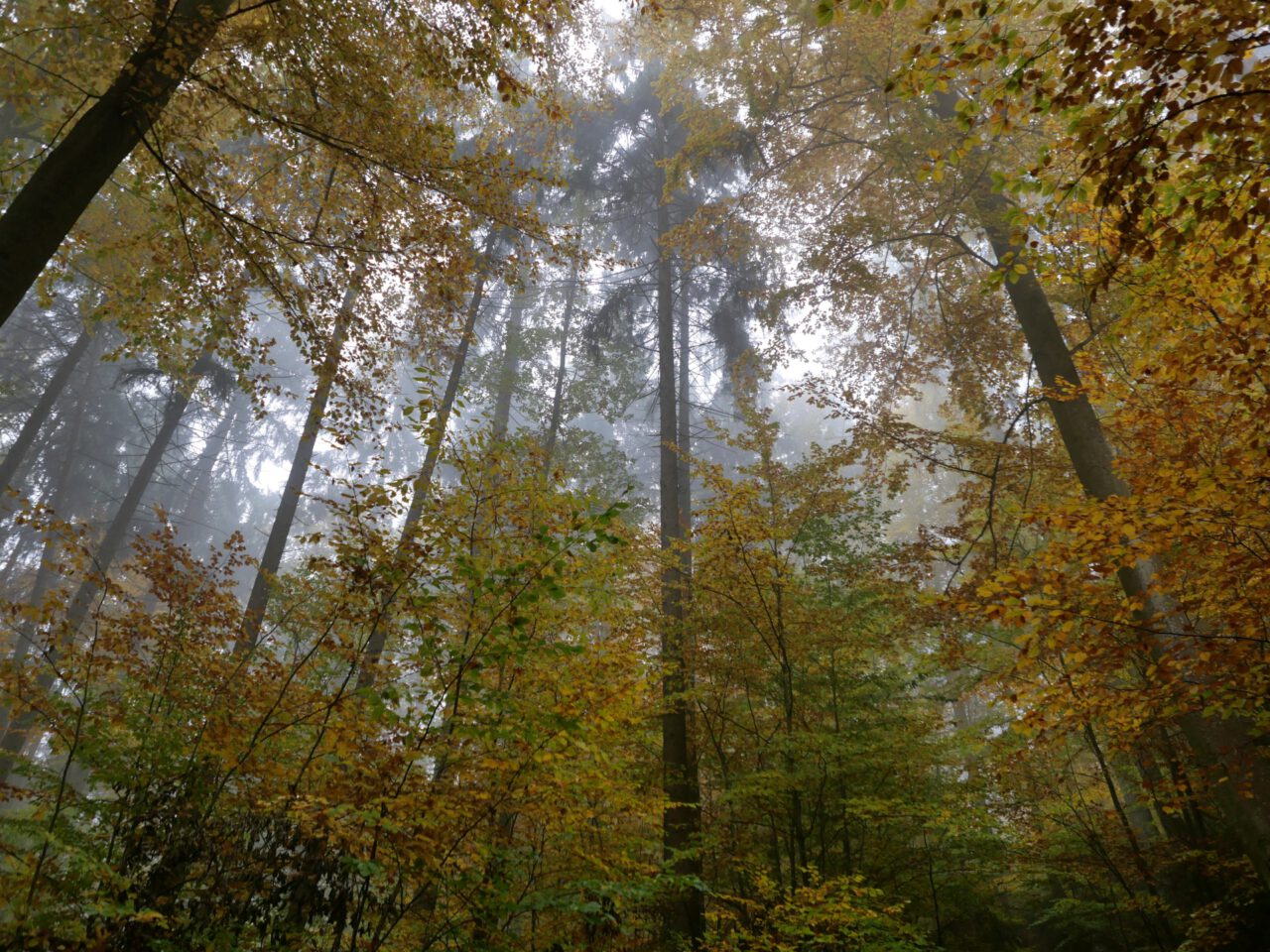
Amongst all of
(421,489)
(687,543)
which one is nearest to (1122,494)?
(687,543)

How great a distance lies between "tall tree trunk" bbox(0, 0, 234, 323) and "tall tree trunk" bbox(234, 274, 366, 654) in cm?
202

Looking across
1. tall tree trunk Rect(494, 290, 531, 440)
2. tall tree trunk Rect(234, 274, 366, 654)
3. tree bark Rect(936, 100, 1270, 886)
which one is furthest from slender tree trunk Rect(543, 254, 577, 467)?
tree bark Rect(936, 100, 1270, 886)

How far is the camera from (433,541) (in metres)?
4.45

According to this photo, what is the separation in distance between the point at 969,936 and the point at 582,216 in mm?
16509

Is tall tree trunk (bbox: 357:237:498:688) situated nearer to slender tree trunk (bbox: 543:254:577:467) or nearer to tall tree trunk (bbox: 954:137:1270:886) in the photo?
slender tree trunk (bbox: 543:254:577:467)

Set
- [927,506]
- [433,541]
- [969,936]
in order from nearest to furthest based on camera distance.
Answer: [433,541], [969,936], [927,506]

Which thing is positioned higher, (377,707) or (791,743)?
(791,743)

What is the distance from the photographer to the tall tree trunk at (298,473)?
5996 millimetres

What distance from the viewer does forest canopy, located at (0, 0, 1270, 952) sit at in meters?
3.49

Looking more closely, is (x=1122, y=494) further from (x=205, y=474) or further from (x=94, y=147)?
(x=205, y=474)

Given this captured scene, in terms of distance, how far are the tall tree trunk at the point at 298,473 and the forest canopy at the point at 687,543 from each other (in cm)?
10

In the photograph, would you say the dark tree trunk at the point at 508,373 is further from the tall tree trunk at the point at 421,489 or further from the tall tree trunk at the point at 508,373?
the tall tree trunk at the point at 421,489

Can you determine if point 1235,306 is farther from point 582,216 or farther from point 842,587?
point 582,216

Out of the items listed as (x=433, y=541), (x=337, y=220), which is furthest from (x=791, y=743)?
(x=337, y=220)
